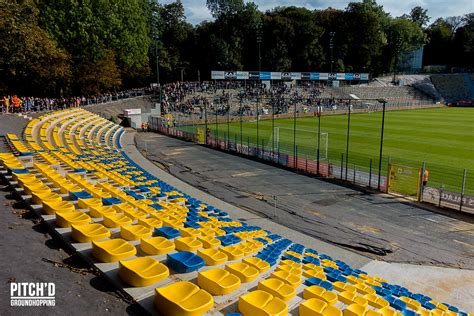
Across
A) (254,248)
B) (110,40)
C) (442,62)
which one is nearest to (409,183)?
(254,248)

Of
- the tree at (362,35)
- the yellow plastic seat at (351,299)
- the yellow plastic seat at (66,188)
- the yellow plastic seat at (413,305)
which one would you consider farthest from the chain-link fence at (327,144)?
the tree at (362,35)

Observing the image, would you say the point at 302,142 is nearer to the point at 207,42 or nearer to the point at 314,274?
the point at 314,274

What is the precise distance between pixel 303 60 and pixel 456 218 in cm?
7893

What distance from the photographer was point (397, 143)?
35.7 meters

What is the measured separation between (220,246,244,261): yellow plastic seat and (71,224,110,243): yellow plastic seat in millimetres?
2846

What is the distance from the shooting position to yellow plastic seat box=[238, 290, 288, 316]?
5.89 m

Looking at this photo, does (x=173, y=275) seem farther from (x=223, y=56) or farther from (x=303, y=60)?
(x=303, y=60)

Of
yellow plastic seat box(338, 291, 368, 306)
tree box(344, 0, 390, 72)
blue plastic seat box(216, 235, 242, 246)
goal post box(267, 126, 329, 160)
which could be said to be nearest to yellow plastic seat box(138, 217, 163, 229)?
blue plastic seat box(216, 235, 242, 246)

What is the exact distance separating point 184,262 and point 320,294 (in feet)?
9.23

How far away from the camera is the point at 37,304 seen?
6.04m

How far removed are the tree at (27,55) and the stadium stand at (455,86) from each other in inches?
3246

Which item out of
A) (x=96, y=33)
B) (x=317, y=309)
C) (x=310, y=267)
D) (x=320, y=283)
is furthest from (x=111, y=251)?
(x=96, y=33)

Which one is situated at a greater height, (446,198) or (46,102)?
(46,102)

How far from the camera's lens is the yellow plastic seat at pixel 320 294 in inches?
280
